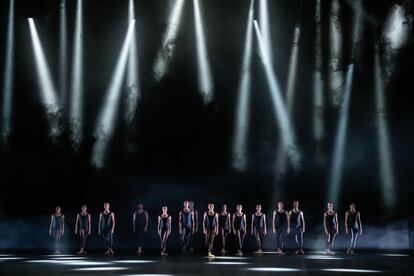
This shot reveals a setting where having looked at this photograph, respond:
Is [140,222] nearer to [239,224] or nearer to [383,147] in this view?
[239,224]

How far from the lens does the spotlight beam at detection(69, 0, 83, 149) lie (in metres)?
17.8

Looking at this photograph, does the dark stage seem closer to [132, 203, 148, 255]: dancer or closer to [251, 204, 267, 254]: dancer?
[251, 204, 267, 254]: dancer

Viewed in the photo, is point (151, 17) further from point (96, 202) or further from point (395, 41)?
point (395, 41)

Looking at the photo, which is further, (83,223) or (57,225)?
(57,225)

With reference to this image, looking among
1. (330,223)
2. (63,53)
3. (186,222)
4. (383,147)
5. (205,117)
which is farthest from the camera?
(63,53)

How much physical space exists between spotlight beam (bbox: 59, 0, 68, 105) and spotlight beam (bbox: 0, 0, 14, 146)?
5.27 feet

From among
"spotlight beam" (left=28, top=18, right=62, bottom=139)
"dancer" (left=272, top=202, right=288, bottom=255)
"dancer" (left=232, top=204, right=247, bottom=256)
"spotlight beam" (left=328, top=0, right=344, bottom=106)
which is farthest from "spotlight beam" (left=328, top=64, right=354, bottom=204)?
"spotlight beam" (left=28, top=18, right=62, bottom=139)

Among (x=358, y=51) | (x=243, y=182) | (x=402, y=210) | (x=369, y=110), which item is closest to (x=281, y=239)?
(x=243, y=182)

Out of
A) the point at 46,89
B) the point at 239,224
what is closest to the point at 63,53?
the point at 46,89

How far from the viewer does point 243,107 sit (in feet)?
59.0

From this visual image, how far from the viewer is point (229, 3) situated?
18344 millimetres

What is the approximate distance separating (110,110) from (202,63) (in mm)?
3369

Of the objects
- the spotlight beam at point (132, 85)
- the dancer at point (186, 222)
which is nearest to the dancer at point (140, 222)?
the dancer at point (186, 222)

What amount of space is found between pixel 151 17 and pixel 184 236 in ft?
23.9
